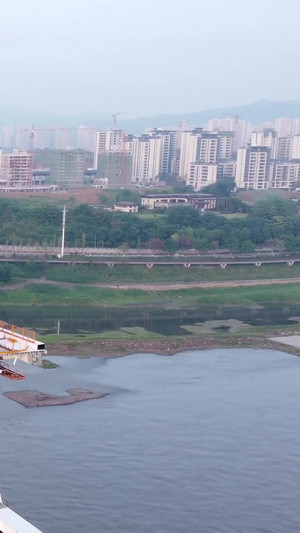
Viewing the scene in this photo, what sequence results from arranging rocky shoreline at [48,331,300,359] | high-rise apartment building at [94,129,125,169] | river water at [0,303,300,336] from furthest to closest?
1. high-rise apartment building at [94,129,125,169]
2. river water at [0,303,300,336]
3. rocky shoreline at [48,331,300,359]

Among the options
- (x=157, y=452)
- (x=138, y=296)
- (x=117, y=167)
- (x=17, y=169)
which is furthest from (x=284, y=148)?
(x=157, y=452)

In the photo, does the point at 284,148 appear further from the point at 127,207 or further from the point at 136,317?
the point at 136,317

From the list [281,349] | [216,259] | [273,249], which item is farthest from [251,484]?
[273,249]

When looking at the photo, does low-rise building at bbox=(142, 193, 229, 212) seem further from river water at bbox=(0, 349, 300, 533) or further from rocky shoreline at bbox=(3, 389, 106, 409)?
rocky shoreline at bbox=(3, 389, 106, 409)

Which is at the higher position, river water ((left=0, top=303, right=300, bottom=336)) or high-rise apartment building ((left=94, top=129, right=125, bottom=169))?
high-rise apartment building ((left=94, top=129, right=125, bottom=169))

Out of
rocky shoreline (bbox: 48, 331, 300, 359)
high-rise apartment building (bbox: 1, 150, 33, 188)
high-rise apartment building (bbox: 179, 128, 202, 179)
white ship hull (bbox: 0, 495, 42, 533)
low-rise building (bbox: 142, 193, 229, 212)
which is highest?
high-rise apartment building (bbox: 179, 128, 202, 179)

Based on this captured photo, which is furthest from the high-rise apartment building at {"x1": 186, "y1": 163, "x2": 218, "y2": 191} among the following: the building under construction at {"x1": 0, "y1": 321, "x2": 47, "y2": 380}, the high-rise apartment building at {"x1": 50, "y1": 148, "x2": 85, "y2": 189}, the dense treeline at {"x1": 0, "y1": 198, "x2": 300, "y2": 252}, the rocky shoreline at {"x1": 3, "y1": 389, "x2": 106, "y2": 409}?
the building under construction at {"x1": 0, "y1": 321, "x2": 47, "y2": 380}
